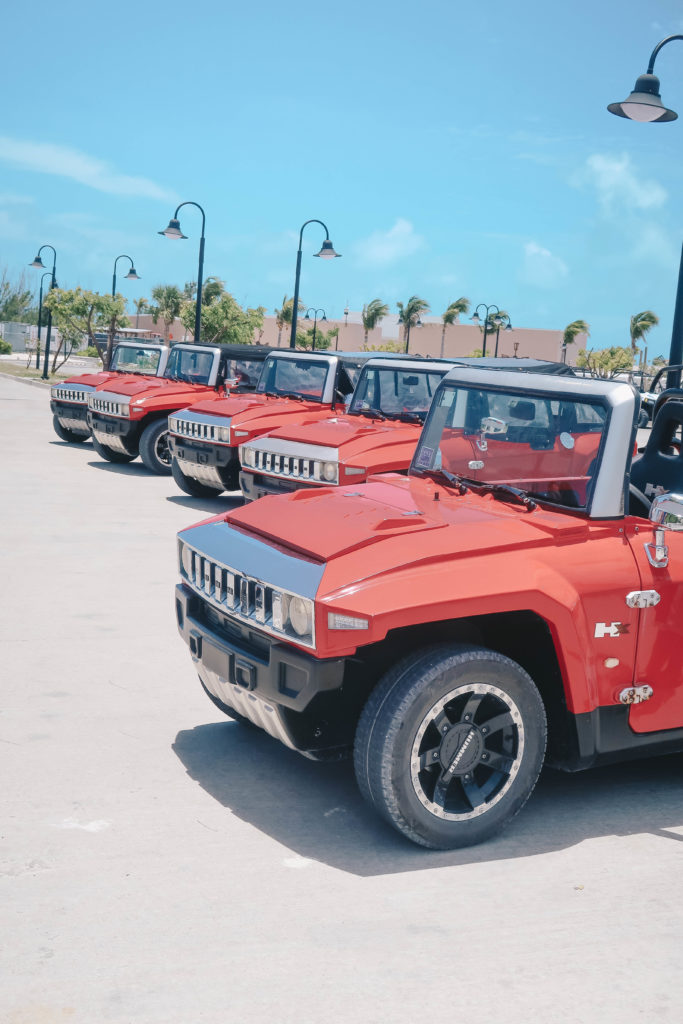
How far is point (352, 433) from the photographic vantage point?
32.4ft

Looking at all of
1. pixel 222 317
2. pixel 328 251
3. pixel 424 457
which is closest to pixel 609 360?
pixel 222 317

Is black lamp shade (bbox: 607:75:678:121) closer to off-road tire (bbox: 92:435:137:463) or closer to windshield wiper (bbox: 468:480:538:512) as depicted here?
windshield wiper (bbox: 468:480:538:512)

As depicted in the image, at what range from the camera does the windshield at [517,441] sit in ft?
14.1

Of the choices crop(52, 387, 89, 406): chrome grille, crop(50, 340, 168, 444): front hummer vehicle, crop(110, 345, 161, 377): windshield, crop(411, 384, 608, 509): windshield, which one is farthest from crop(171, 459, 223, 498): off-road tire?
crop(411, 384, 608, 509): windshield

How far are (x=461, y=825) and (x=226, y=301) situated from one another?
62.9 meters

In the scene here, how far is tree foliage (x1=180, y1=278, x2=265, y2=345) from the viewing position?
63.6m

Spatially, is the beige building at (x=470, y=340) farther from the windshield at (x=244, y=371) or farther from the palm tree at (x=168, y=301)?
the windshield at (x=244, y=371)

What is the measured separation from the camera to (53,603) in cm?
715

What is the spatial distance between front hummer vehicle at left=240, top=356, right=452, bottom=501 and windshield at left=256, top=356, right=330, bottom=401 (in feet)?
4.04

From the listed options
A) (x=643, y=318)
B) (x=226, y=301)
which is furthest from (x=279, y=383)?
(x=643, y=318)

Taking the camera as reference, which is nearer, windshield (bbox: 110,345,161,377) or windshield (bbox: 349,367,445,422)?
windshield (bbox: 349,367,445,422)

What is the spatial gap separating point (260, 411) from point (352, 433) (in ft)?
7.22

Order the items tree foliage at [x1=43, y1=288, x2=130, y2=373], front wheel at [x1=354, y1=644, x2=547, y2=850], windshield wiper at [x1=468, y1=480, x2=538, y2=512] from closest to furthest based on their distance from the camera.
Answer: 1. front wheel at [x1=354, y1=644, x2=547, y2=850]
2. windshield wiper at [x1=468, y1=480, x2=538, y2=512]
3. tree foliage at [x1=43, y1=288, x2=130, y2=373]

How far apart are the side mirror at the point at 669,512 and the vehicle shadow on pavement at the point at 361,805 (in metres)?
1.21
